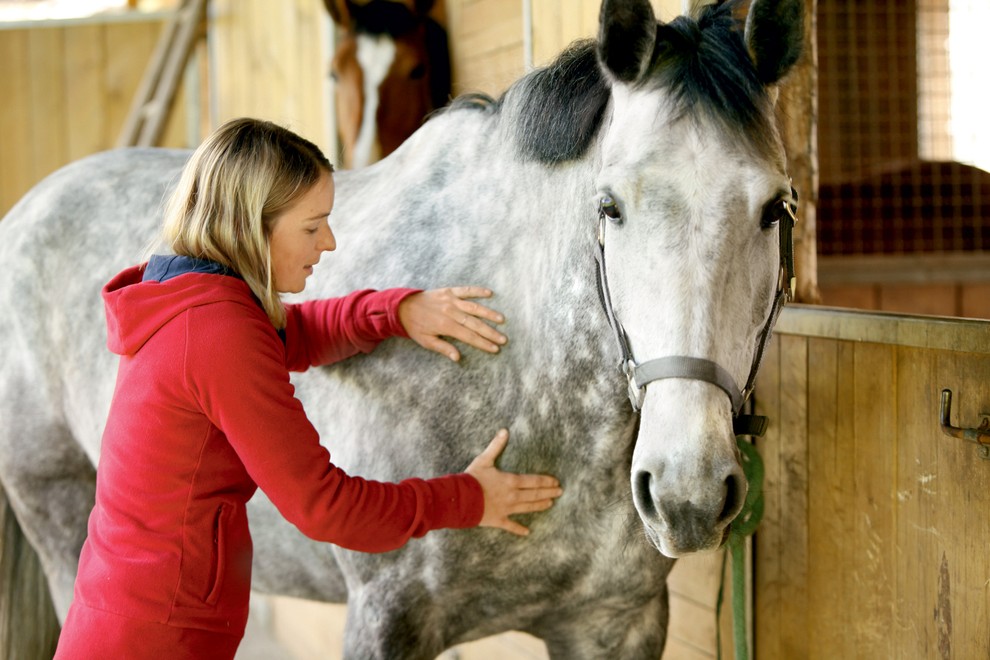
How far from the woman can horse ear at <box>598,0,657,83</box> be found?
435mm

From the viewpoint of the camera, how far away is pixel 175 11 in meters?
5.70

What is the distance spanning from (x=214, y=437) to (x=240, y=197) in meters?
0.32

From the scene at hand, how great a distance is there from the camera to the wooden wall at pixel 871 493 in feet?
4.93

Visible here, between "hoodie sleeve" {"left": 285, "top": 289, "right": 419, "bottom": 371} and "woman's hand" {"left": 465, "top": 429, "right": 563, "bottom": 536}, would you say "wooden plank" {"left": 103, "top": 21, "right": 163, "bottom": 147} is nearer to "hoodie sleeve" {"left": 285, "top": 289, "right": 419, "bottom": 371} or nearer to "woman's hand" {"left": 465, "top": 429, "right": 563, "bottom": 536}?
"hoodie sleeve" {"left": 285, "top": 289, "right": 419, "bottom": 371}

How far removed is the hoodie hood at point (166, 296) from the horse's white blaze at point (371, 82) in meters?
2.22

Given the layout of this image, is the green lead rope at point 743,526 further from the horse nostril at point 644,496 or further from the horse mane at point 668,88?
the horse mane at point 668,88

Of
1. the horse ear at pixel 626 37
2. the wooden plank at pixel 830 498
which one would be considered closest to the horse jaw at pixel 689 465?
the horse ear at pixel 626 37

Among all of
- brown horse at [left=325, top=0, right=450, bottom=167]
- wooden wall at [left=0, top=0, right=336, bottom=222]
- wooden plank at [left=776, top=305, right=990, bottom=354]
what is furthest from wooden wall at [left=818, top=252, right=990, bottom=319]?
wooden wall at [left=0, top=0, right=336, bottom=222]

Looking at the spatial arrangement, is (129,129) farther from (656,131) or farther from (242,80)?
(656,131)

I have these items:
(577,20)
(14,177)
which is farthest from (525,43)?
(14,177)

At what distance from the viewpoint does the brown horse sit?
3.52 meters

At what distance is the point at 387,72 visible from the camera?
3525 millimetres

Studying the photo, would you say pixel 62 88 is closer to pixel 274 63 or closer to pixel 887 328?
pixel 274 63

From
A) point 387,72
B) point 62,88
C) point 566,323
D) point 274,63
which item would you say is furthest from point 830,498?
point 62,88
